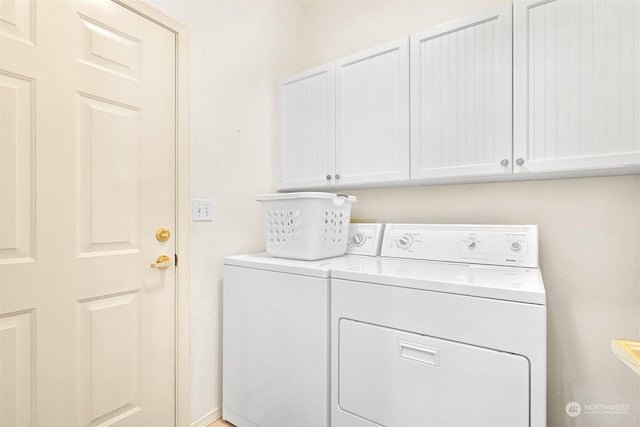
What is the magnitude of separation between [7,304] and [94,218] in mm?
391

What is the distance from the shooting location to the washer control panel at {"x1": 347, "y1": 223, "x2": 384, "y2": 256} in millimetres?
1837

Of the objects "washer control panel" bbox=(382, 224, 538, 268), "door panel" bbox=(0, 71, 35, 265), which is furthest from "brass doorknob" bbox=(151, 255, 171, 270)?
"washer control panel" bbox=(382, 224, 538, 268)

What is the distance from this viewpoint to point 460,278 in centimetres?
114

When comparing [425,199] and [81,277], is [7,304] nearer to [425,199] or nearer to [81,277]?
[81,277]

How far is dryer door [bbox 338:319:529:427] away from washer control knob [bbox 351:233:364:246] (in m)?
0.68

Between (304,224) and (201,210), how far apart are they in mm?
574

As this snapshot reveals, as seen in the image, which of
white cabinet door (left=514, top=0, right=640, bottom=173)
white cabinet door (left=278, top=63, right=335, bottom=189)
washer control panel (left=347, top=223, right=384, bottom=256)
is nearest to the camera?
white cabinet door (left=514, top=0, right=640, bottom=173)

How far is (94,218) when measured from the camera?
131 cm

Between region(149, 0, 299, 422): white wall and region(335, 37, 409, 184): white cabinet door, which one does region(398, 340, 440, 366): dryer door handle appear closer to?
region(335, 37, 409, 184): white cabinet door

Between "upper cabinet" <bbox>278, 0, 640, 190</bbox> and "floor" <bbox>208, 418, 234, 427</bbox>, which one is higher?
"upper cabinet" <bbox>278, 0, 640, 190</bbox>

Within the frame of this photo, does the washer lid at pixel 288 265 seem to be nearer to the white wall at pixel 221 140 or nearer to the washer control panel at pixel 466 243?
the white wall at pixel 221 140

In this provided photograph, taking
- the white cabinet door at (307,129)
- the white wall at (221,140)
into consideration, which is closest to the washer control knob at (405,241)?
the white cabinet door at (307,129)

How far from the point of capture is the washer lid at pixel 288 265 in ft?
4.46

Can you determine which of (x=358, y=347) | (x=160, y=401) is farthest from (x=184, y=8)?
(x=160, y=401)
